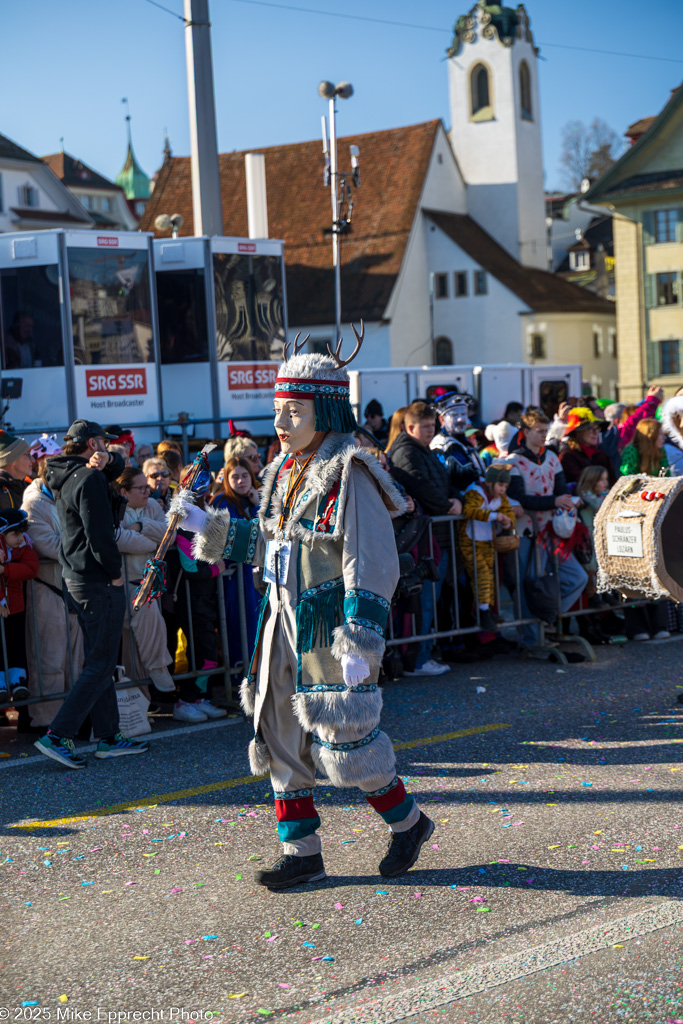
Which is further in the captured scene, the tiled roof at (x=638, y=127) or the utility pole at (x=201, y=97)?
the tiled roof at (x=638, y=127)

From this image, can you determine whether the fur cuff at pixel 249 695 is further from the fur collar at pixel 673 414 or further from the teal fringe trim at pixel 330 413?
the fur collar at pixel 673 414

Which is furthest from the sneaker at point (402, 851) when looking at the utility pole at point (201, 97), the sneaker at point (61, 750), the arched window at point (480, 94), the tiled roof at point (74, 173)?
the tiled roof at point (74, 173)

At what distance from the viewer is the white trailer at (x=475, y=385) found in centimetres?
2084

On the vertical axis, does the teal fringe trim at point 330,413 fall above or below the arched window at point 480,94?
below

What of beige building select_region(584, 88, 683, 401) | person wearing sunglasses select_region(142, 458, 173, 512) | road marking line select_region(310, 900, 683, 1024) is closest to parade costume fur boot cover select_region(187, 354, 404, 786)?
road marking line select_region(310, 900, 683, 1024)

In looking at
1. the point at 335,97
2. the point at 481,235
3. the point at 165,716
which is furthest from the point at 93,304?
the point at 481,235

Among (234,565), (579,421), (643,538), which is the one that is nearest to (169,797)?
(234,565)

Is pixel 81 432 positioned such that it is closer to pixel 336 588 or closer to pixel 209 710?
pixel 209 710

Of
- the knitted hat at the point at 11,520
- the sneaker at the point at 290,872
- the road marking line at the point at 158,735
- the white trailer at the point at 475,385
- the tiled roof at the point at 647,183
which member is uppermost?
the tiled roof at the point at 647,183

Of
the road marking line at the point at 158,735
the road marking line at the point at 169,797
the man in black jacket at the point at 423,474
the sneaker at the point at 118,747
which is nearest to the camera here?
the road marking line at the point at 169,797

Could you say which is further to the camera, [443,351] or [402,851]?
[443,351]

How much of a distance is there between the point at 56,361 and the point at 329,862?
11.2 meters

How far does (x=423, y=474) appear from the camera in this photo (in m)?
8.51

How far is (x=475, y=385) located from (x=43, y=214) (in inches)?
1627
